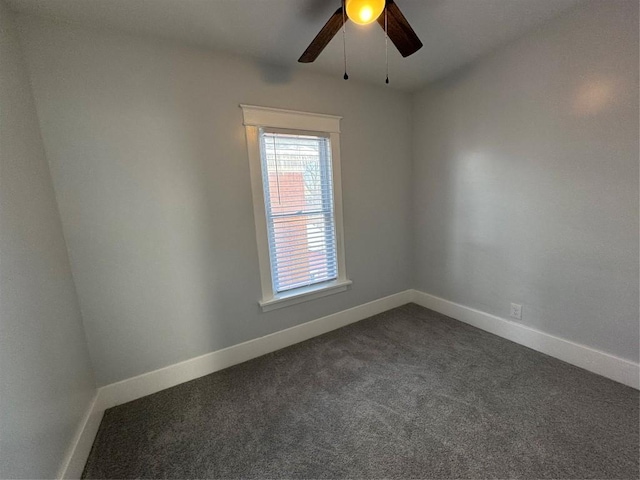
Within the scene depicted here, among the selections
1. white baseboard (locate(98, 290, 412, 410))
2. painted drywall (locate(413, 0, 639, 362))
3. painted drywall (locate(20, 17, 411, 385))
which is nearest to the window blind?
painted drywall (locate(20, 17, 411, 385))

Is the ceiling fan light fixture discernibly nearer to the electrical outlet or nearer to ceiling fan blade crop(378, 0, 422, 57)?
ceiling fan blade crop(378, 0, 422, 57)

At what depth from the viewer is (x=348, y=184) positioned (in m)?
2.55

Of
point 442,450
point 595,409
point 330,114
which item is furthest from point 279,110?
point 595,409

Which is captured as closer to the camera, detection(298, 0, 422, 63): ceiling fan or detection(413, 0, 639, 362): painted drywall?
detection(298, 0, 422, 63): ceiling fan

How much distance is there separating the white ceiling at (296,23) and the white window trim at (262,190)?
0.40m

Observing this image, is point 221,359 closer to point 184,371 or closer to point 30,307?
point 184,371

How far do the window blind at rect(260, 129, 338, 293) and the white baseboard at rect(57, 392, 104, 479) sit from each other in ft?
4.44

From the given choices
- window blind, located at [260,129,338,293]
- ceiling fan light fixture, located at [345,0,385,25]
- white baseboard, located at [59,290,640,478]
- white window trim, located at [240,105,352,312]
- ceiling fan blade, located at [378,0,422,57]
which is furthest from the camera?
window blind, located at [260,129,338,293]

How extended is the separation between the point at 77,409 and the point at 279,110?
2.27 metres

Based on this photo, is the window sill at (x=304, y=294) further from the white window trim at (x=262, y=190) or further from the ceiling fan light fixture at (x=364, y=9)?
the ceiling fan light fixture at (x=364, y=9)

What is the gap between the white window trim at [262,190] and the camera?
203 centimetres

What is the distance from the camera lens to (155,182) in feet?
5.78

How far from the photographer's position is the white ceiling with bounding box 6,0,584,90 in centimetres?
146

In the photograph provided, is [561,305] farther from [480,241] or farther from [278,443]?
Answer: [278,443]
